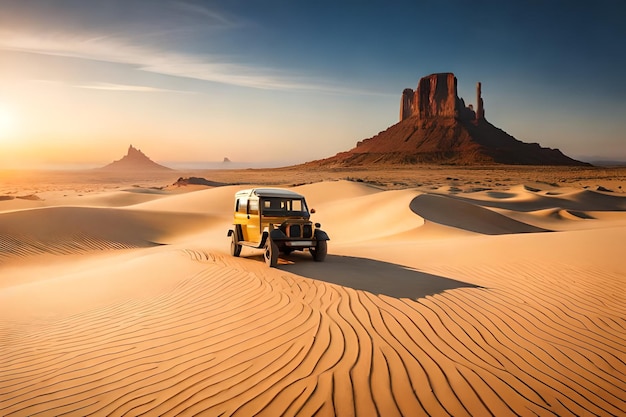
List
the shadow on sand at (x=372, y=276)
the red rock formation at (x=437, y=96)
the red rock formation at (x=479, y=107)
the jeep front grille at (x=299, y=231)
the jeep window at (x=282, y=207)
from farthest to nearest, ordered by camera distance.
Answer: the red rock formation at (x=479, y=107) < the red rock formation at (x=437, y=96) < the jeep window at (x=282, y=207) < the jeep front grille at (x=299, y=231) < the shadow on sand at (x=372, y=276)

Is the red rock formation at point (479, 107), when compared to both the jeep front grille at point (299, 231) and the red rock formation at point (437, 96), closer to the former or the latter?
the red rock formation at point (437, 96)

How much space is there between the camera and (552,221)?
25.4 metres

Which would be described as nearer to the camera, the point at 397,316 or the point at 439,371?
the point at 439,371

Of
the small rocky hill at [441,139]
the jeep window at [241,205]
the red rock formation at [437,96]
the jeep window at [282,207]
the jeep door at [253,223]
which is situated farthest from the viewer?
the red rock formation at [437,96]

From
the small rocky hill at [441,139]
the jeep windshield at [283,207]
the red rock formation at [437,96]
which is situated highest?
the red rock formation at [437,96]

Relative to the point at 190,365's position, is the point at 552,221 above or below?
below

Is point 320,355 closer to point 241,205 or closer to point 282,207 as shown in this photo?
point 282,207

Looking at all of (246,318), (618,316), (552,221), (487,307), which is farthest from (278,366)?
(552,221)

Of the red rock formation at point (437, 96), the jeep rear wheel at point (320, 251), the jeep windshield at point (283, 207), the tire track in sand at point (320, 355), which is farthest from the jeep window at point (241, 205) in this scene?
the red rock formation at point (437, 96)

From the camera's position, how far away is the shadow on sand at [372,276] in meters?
7.46

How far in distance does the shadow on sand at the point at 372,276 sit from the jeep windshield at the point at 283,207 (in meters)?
1.26

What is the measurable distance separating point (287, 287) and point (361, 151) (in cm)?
14454

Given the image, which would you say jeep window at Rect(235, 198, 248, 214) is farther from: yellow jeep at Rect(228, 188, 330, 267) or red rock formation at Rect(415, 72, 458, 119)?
red rock formation at Rect(415, 72, 458, 119)

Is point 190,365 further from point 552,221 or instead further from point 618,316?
point 552,221
